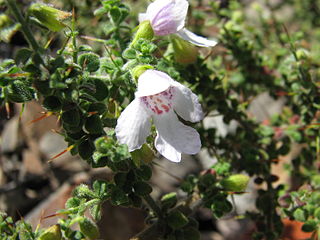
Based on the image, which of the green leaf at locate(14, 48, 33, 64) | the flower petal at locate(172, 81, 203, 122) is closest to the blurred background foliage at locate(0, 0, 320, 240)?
the green leaf at locate(14, 48, 33, 64)

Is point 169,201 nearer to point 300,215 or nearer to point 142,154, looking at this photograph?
point 142,154

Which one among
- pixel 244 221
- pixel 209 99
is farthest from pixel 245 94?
pixel 244 221

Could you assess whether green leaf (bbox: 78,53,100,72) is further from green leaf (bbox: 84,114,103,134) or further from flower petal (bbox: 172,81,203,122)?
flower petal (bbox: 172,81,203,122)

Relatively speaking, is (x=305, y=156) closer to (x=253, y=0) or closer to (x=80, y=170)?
(x=80, y=170)

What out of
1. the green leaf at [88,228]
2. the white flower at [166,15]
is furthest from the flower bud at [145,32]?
the green leaf at [88,228]

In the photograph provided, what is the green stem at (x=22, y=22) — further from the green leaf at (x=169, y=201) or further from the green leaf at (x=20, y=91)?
the green leaf at (x=169, y=201)

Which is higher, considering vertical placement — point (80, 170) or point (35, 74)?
point (35, 74)
